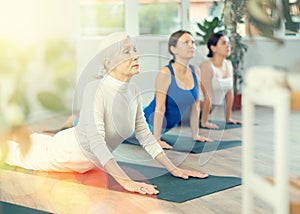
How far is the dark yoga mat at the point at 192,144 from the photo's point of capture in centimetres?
212

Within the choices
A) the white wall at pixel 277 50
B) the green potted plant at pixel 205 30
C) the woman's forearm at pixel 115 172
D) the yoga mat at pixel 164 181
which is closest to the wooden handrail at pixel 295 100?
the white wall at pixel 277 50

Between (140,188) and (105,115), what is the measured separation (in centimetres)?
24

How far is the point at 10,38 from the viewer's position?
686mm

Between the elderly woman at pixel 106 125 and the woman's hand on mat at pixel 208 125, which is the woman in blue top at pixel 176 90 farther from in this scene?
the elderly woman at pixel 106 125

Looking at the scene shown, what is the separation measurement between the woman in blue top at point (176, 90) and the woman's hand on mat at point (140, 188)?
0.44 meters

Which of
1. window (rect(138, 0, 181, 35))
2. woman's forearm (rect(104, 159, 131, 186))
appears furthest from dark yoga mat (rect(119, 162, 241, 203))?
window (rect(138, 0, 181, 35))

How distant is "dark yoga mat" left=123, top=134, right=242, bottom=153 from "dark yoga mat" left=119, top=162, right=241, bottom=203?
30cm

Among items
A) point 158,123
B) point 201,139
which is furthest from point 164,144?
point 201,139

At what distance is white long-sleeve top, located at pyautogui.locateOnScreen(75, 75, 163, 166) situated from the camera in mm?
1612

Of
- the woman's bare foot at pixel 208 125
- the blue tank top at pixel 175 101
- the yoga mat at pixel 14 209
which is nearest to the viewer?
the yoga mat at pixel 14 209

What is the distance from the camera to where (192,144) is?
219cm

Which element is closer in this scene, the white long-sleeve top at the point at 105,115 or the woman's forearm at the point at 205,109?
the white long-sleeve top at the point at 105,115

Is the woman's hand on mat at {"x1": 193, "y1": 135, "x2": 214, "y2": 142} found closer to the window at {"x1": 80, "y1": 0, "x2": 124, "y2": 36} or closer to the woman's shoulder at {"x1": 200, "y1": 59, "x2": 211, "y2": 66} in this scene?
the woman's shoulder at {"x1": 200, "y1": 59, "x2": 211, "y2": 66}

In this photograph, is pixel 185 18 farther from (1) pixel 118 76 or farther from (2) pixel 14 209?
(2) pixel 14 209
